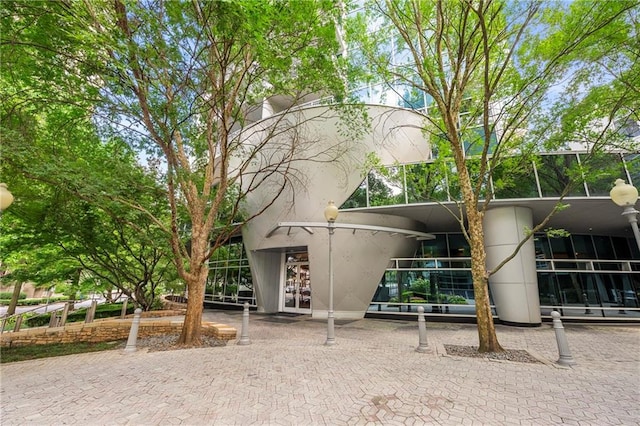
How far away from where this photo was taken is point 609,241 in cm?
1537

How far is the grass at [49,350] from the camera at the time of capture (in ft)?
23.7

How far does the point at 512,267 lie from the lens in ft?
35.7

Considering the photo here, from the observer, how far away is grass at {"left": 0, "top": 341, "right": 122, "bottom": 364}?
7.23 metres

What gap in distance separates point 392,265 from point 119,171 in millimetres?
11664

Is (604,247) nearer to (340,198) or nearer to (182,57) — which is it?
(340,198)

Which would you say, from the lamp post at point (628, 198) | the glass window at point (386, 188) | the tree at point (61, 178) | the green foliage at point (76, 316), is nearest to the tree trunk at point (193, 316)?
the tree at point (61, 178)

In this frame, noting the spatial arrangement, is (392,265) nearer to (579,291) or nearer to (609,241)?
(579,291)

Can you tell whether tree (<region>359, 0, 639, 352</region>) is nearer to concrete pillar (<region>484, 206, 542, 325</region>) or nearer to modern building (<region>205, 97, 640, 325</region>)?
modern building (<region>205, 97, 640, 325</region>)

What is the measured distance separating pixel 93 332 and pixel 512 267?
15855mm

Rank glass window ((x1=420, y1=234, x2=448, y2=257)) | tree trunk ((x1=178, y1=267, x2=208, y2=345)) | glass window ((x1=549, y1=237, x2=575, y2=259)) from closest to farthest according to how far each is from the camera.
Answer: tree trunk ((x1=178, y1=267, x2=208, y2=345)) → glass window ((x1=549, y1=237, x2=575, y2=259)) → glass window ((x1=420, y1=234, x2=448, y2=257))

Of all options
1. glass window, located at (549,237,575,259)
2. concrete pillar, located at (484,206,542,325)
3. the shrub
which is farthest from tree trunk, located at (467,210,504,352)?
glass window, located at (549,237,575,259)

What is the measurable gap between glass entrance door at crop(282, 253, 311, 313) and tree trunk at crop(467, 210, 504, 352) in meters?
10.1

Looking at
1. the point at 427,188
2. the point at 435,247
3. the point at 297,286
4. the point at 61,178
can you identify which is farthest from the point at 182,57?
the point at 435,247

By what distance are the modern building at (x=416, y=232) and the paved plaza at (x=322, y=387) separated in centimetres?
471
